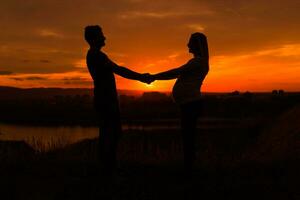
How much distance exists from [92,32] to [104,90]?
0.93 metres

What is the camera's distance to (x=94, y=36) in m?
6.87

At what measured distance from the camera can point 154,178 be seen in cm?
793

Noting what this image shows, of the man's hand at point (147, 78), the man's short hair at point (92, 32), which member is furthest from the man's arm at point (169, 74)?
the man's short hair at point (92, 32)

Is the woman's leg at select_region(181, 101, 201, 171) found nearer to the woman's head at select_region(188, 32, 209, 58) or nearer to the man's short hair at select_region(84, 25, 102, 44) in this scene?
the woman's head at select_region(188, 32, 209, 58)

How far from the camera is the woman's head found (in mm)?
7163

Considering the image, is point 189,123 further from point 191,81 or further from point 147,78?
point 147,78

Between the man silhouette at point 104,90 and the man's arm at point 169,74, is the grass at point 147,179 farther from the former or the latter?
the man's arm at point 169,74

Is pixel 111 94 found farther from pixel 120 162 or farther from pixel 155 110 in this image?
pixel 155 110

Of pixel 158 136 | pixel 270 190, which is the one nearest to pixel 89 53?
pixel 270 190

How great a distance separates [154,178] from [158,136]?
96.6ft

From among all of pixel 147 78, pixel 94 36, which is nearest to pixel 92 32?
pixel 94 36

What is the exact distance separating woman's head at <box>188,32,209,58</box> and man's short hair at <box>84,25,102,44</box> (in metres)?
1.52

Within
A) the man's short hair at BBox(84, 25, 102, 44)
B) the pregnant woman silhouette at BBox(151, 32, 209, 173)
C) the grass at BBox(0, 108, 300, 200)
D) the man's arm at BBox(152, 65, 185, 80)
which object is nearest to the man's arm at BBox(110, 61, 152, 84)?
the man's arm at BBox(152, 65, 185, 80)

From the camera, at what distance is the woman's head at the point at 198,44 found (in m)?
7.16
